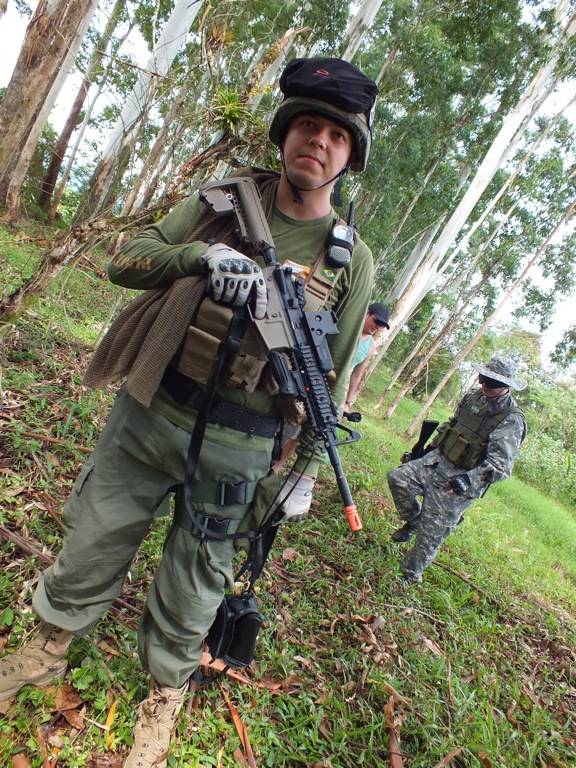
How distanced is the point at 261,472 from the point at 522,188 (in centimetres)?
1789

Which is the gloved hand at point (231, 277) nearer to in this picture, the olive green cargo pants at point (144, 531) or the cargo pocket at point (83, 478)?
the olive green cargo pants at point (144, 531)

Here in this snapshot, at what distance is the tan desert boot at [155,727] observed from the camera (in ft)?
5.21

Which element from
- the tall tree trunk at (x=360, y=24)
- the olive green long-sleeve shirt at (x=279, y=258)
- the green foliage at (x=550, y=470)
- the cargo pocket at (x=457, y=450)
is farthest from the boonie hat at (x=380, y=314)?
the green foliage at (x=550, y=470)

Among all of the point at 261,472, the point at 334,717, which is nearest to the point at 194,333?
the point at 261,472

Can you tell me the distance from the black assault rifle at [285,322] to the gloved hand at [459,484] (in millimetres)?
2569

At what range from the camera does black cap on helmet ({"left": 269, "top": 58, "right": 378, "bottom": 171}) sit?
4.83 feet

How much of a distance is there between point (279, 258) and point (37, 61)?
10.6ft

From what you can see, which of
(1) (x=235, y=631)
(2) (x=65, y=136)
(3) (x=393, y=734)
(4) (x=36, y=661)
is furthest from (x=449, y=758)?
(2) (x=65, y=136)

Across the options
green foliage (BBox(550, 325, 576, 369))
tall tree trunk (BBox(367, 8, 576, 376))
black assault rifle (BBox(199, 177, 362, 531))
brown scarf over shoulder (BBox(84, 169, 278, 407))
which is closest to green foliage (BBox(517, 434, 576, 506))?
green foliage (BBox(550, 325, 576, 369))

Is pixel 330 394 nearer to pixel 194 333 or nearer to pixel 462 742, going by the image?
pixel 194 333

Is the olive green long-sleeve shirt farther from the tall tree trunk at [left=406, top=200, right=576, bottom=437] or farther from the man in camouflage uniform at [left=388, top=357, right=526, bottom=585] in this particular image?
the tall tree trunk at [left=406, top=200, right=576, bottom=437]

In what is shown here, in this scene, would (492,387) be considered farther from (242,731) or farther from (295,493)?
(242,731)

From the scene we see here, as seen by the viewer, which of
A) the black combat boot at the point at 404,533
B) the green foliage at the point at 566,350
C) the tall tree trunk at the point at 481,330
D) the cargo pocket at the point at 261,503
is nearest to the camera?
the cargo pocket at the point at 261,503

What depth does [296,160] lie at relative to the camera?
151 cm
